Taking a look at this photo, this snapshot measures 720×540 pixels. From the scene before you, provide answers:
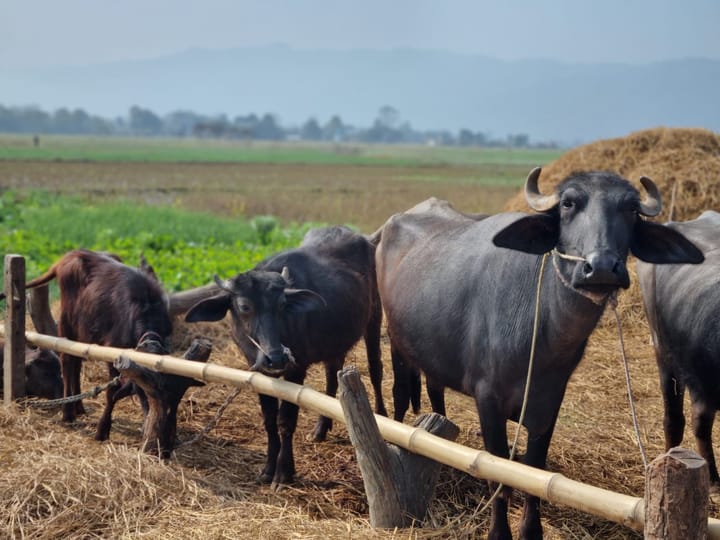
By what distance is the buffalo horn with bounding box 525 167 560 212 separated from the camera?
404cm

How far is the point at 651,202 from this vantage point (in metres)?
3.99

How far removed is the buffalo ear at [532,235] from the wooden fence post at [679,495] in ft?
4.45

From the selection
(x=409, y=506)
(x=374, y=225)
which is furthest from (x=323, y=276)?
(x=374, y=225)

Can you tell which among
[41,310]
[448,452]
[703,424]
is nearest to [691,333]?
[703,424]

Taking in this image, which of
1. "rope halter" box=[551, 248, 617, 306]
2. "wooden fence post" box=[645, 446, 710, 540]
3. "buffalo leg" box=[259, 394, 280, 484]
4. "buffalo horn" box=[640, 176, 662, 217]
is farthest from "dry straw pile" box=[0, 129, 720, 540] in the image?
"buffalo horn" box=[640, 176, 662, 217]

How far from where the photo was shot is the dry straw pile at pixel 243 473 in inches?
174

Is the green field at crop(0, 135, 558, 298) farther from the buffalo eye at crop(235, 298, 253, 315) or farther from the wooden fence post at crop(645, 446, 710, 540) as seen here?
the wooden fence post at crop(645, 446, 710, 540)

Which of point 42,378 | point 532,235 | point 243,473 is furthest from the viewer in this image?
point 42,378

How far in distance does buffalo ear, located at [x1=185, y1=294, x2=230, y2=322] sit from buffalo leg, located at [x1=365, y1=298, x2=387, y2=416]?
1.78m

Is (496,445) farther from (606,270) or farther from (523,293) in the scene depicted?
(606,270)

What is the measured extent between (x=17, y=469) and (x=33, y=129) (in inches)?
6996

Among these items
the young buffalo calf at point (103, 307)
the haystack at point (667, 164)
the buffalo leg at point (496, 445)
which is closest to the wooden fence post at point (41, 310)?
the young buffalo calf at point (103, 307)

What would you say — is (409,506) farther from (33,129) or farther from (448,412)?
(33,129)

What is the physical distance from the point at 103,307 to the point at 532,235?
3758 millimetres
